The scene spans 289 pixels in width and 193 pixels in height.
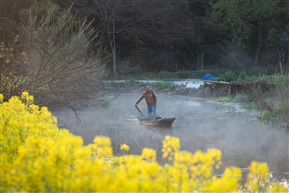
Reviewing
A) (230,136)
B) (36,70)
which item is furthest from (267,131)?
(36,70)

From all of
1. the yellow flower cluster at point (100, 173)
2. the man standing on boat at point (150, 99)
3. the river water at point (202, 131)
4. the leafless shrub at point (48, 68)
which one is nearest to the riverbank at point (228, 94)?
the river water at point (202, 131)

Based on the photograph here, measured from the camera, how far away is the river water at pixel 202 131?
15450 mm

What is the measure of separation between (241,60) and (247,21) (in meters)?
3.50

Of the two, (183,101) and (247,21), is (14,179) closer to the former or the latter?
(183,101)

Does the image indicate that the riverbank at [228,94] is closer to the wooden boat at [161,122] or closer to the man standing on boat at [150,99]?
the wooden boat at [161,122]

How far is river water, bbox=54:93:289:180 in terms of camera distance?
50.7 feet

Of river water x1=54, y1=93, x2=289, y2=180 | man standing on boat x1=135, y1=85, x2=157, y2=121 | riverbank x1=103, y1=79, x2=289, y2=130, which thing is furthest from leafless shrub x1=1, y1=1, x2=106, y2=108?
riverbank x1=103, y1=79, x2=289, y2=130

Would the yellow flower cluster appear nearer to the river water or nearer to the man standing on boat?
the river water

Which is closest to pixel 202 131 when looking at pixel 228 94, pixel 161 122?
pixel 161 122

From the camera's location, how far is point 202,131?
66.4ft

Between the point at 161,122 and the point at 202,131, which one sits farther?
the point at 202,131

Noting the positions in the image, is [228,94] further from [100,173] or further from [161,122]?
[100,173]

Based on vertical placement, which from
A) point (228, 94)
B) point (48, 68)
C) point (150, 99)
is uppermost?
point (48, 68)

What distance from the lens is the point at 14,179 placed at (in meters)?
3.29
